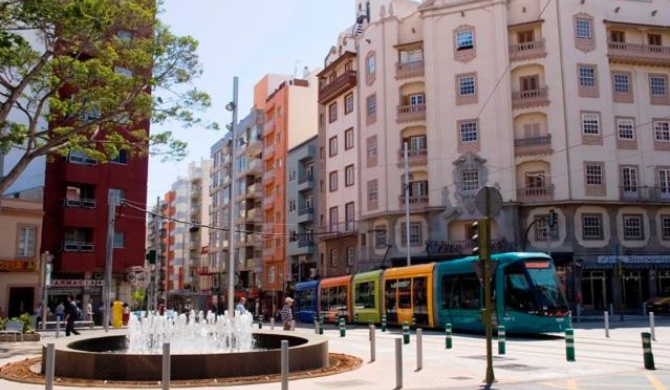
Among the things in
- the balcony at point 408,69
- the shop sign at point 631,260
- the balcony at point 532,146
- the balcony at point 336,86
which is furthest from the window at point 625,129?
the balcony at point 336,86

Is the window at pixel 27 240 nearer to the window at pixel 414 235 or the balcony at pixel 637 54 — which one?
the window at pixel 414 235

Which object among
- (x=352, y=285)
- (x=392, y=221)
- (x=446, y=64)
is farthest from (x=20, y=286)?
(x=446, y=64)

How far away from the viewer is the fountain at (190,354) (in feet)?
39.3

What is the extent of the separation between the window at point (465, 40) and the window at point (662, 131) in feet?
41.8

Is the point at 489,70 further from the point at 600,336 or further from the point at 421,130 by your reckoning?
the point at 600,336

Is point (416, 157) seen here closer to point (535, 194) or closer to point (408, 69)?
point (408, 69)

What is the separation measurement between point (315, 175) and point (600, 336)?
3727 centimetres

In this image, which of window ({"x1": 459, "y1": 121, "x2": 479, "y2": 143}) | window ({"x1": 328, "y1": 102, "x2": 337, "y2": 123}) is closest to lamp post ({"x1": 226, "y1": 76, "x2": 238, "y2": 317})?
window ({"x1": 459, "y1": 121, "x2": 479, "y2": 143})

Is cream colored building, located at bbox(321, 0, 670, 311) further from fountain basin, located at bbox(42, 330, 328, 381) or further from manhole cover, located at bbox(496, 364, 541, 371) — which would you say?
fountain basin, located at bbox(42, 330, 328, 381)

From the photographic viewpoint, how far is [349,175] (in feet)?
168

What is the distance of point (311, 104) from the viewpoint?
64.9 m

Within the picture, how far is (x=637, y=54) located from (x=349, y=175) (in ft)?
71.0

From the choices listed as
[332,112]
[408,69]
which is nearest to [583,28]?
[408,69]

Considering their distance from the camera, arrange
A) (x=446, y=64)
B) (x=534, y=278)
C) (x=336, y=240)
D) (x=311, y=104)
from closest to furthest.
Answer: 1. (x=534, y=278)
2. (x=446, y=64)
3. (x=336, y=240)
4. (x=311, y=104)
